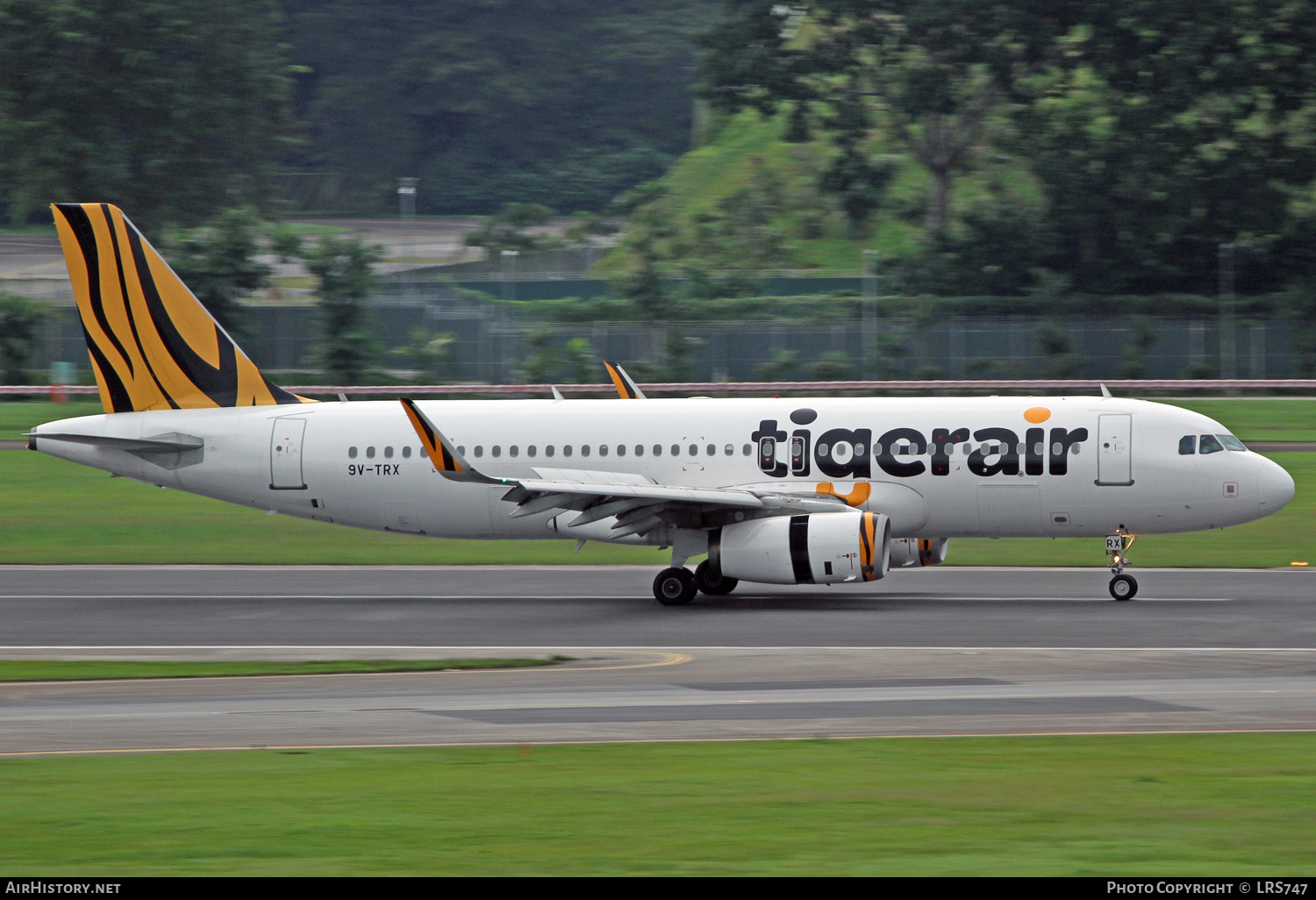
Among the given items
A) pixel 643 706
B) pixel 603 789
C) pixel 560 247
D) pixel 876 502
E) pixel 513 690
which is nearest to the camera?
pixel 603 789

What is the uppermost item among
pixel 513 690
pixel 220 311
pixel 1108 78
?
pixel 1108 78

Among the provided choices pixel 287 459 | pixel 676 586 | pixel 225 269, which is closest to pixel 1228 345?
pixel 225 269

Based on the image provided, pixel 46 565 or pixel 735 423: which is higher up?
pixel 735 423

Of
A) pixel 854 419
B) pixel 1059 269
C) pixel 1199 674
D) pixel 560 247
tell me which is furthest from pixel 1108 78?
pixel 1199 674

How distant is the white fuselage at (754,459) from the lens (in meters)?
28.6

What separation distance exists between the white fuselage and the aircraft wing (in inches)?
25.6

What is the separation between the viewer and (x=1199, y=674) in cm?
2052

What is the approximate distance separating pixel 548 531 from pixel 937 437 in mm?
7366

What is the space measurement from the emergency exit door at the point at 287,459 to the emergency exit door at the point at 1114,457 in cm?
1497

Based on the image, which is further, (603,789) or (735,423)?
(735,423)

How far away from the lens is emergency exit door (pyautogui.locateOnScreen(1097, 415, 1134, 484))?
28.5 m

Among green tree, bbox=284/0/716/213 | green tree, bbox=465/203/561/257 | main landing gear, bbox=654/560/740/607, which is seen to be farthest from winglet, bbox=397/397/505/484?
green tree, bbox=284/0/716/213

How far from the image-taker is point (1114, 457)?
28594 millimetres
